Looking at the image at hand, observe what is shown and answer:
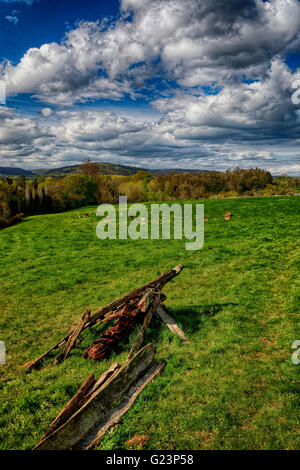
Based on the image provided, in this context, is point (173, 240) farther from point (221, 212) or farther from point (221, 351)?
point (221, 351)

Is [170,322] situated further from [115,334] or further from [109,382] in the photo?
[109,382]

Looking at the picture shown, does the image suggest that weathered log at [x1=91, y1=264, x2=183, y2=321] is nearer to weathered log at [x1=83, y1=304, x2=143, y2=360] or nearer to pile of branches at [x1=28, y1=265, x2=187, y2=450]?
pile of branches at [x1=28, y1=265, x2=187, y2=450]

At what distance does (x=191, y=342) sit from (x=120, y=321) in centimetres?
218

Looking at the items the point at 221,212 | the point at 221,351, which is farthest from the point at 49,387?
the point at 221,212

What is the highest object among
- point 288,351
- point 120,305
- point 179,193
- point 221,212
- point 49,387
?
point 179,193

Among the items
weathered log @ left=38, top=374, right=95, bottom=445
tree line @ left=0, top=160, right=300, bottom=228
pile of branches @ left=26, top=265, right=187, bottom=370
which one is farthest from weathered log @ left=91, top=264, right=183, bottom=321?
tree line @ left=0, top=160, right=300, bottom=228

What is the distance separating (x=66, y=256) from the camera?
66.1 ft

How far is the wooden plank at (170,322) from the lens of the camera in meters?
7.80

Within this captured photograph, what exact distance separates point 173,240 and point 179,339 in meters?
14.7

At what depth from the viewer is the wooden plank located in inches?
307

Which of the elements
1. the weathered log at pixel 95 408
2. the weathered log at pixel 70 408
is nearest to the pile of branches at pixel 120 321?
the weathered log at pixel 95 408

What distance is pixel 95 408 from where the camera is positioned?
4688 mm

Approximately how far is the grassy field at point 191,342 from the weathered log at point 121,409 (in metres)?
0.15

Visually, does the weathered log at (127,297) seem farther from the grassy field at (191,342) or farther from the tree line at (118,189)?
the tree line at (118,189)
